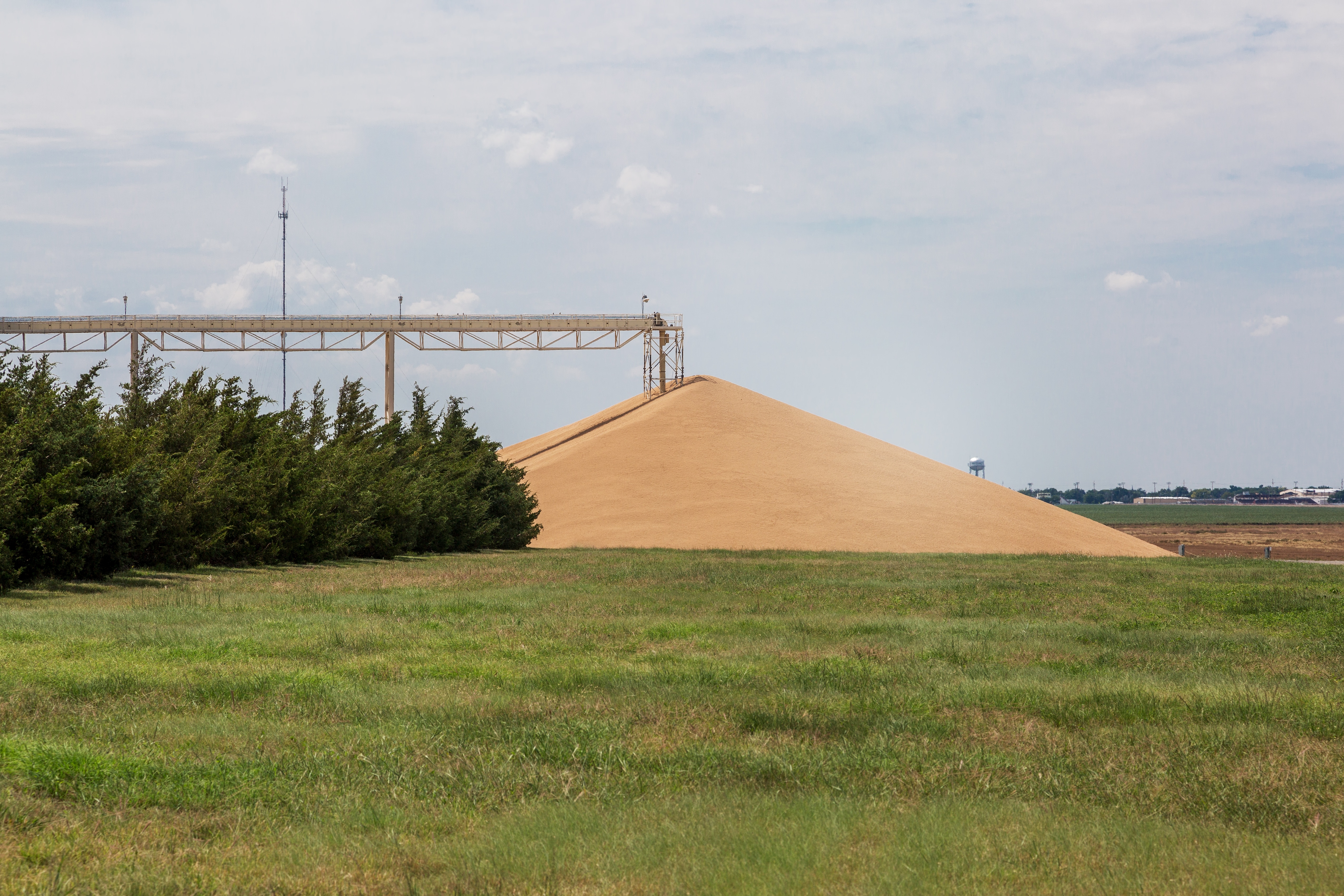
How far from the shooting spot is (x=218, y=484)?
2708cm

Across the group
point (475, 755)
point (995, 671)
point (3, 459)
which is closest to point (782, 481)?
point (3, 459)

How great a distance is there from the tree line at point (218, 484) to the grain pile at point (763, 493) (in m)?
10.3

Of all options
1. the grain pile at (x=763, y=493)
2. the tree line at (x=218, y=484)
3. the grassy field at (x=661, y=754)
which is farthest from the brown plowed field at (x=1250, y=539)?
the grassy field at (x=661, y=754)

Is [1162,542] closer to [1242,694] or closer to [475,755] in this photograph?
[1242,694]

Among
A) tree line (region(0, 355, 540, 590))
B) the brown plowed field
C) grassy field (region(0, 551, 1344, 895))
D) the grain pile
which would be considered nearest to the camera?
grassy field (region(0, 551, 1344, 895))

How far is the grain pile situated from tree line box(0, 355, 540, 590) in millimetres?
10290

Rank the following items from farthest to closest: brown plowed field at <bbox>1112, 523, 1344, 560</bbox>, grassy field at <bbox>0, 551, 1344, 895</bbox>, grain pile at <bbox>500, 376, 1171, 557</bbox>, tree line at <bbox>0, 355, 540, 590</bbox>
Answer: brown plowed field at <bbox>1112, 523, 1344, 560</bbox> → grain pile at <bbox>500, 376, 1171, 557</bbox> → tree line at <bbox>0, 355, 540, 590</bbox> → grassy field at <bbox>0, 551, 1344, 895</bbox>

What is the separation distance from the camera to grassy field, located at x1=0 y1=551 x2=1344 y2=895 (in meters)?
5.69

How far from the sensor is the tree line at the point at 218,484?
21.5 meters

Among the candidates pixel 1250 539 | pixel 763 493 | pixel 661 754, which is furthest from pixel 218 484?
pixel 1250 539

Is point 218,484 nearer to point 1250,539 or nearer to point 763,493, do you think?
point 763,493

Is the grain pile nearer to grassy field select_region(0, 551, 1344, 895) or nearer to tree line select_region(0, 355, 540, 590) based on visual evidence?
tree line select_region(0, 355, 540, 590)

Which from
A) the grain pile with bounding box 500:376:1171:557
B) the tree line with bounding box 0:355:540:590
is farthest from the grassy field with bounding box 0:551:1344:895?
the grain pile with bounding box 500:376:1171:557

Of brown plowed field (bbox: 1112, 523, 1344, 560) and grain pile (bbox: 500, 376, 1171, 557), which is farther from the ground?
grain pile (bbox: 500, 376, 1171, 557)
